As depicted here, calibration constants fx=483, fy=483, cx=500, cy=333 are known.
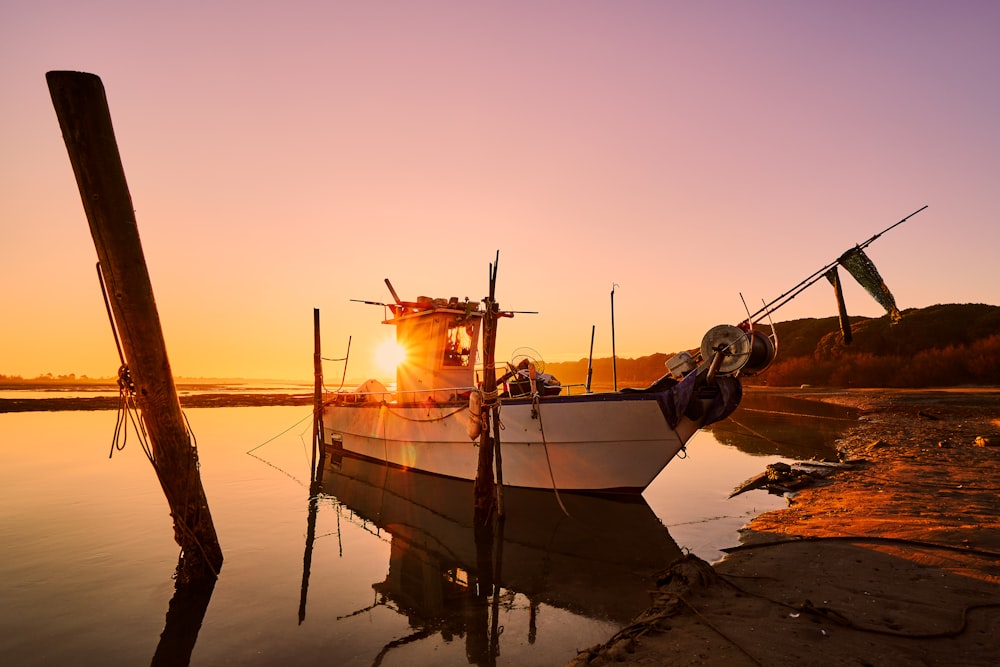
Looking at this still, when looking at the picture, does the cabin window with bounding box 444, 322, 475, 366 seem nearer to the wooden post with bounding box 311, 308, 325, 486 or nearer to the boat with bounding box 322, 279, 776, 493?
the boat with bounding box 322, 279, 776, 493

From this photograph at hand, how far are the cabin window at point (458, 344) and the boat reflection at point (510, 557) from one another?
181 inches

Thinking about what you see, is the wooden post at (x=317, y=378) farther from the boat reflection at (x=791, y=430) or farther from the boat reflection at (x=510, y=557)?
the boat reflection at (x=791, y=430)

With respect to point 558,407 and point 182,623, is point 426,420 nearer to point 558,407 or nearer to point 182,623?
point 558,407

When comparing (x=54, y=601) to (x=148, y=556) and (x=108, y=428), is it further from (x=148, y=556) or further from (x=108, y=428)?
(x=108, y=428)

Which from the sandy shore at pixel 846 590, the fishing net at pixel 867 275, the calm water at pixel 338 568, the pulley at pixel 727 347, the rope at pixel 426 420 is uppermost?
the fishing net at pixel 867 275

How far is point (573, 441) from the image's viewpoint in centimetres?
1236

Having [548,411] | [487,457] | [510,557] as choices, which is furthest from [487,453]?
[510,557]

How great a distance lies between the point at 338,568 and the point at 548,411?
5959 mm

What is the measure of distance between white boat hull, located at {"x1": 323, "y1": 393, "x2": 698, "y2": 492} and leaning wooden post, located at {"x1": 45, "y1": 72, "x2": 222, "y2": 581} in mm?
7872

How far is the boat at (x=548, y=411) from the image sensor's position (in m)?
11.2

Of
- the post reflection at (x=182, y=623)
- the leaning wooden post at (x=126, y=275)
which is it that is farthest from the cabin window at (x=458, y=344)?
the leaning wooden post at (x=126, y=275)

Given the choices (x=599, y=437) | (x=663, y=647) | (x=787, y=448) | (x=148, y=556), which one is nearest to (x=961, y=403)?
(x=787, y=448)

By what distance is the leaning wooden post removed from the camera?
5766 millimetres

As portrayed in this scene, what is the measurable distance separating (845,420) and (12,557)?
36.0m
